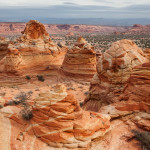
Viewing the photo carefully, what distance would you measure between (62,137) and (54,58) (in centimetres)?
1757

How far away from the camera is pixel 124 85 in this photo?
32.1 feet

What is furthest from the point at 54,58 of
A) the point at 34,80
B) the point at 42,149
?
the point at 42,149

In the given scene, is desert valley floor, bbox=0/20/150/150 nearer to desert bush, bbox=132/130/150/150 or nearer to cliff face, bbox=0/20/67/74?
desert bush, bbox=132/130/150/150

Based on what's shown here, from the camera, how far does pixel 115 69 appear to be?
32.1 ft

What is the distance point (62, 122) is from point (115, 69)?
191 inches

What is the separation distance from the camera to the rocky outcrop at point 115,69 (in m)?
9.65

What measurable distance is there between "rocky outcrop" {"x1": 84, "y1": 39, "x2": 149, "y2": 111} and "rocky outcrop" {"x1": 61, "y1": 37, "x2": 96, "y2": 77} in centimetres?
977

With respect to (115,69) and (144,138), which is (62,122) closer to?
(144,138)

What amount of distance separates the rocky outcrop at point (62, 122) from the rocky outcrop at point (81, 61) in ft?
44.8

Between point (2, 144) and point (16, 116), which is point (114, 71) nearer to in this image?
point (16, 116)

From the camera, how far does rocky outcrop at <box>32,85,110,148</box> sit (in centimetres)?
633

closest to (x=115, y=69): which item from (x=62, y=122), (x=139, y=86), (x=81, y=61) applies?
(x=139, y=86)

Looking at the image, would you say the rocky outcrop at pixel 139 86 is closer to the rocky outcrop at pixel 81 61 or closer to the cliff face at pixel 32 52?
the rocky outcrop at pixel 81 61

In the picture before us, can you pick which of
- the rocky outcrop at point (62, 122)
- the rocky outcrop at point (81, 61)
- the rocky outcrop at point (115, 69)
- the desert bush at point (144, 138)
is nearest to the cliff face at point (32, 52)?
the rocky outcrop at point (81, 61)
